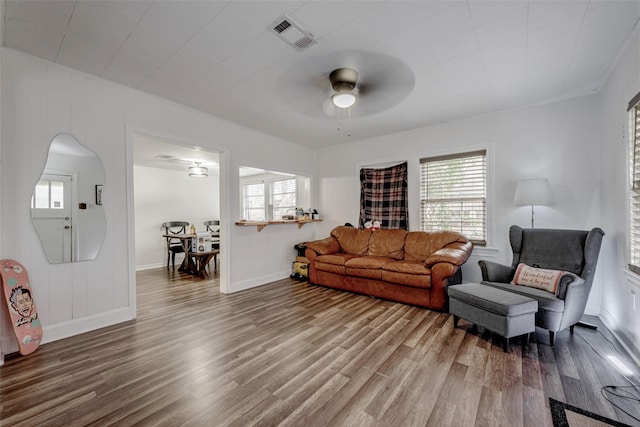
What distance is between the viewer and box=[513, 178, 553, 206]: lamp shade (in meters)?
3.06

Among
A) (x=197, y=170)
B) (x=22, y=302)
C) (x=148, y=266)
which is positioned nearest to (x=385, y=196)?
(x=197, y=170)

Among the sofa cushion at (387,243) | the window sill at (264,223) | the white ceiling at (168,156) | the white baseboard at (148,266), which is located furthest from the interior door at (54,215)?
the sofa cushion at (387,243)

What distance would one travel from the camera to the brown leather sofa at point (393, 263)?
10.7ft

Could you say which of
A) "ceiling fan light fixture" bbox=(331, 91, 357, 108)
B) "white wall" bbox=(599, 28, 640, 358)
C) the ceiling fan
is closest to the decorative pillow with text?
"white wall" bbox=(599, 28, 640, 358)

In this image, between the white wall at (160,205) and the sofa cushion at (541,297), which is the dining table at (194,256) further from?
the sofa cushion at (541,297)

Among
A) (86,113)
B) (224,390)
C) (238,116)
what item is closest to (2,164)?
(86,113)

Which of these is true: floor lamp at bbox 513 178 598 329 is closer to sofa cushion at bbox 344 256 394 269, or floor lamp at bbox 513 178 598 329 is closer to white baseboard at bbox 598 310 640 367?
white baseboard at bbox 598 310 640 367

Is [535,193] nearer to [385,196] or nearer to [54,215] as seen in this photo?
[385,196]

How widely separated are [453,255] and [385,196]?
1792 mm

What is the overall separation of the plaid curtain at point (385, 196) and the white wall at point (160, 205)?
4780mm

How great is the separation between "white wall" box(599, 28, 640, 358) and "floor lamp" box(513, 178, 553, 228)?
20.7 inches

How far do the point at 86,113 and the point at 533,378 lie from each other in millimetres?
4678

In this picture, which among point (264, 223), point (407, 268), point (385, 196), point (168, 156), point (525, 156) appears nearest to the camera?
point (407, 268)

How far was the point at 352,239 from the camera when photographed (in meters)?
4.84
